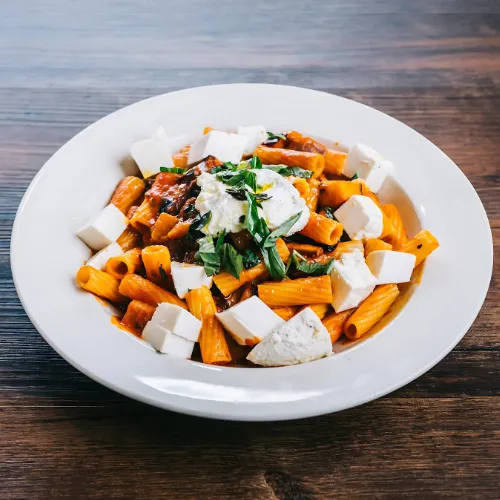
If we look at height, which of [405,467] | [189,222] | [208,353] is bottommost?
[405,467]

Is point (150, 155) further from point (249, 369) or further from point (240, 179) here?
point (249, 369)

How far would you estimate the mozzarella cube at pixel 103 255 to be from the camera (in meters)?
1.96

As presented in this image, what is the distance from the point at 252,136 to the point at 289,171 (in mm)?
278

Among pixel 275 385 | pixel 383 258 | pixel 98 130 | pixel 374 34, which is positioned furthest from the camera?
pixel 374 34

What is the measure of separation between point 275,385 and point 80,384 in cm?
60

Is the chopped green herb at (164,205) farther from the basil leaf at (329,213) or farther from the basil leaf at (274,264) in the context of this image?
the basil leaf at (329,213)

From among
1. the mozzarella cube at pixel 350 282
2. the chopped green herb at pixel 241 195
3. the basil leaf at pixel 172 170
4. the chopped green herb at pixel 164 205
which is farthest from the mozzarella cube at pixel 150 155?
the mozzarella cube at pixel 350 282

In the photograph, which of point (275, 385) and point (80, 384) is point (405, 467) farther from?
point (80, 384)

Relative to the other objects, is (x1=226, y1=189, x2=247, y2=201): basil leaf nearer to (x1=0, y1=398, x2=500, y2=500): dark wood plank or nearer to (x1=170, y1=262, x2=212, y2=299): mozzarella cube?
(x1=170, y1=262, x2=212, y2=299): mozzarella cube

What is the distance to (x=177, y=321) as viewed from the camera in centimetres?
169

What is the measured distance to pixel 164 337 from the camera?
5.49 ft

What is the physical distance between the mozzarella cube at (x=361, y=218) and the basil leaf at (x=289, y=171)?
0.19m

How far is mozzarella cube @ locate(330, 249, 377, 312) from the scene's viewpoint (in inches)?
73.0

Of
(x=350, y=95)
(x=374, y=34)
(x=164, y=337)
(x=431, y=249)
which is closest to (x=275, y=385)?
(x=164, y=337)
